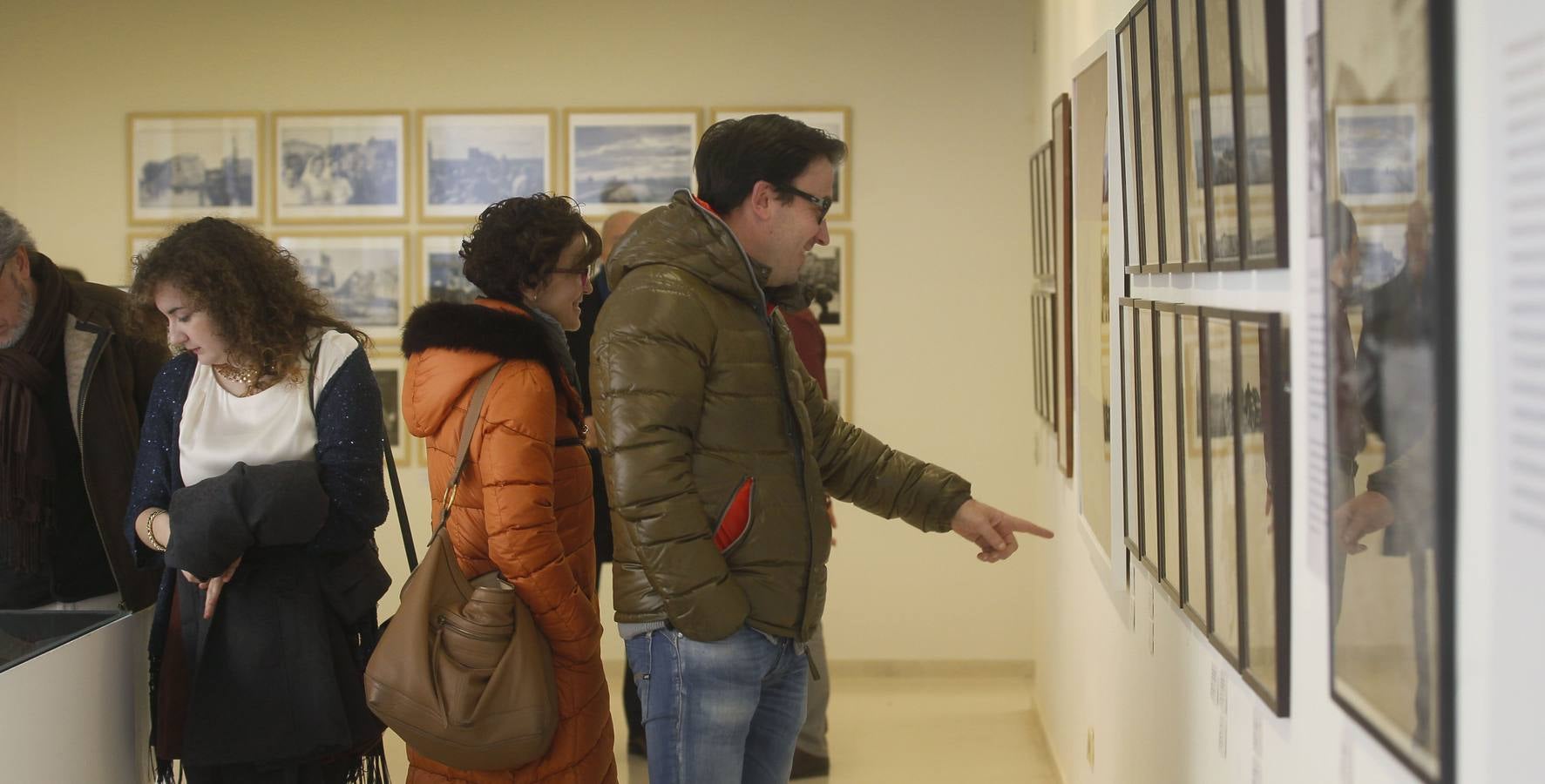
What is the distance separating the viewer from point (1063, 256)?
4.09 m

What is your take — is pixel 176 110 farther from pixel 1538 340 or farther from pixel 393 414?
pixel 1538 340

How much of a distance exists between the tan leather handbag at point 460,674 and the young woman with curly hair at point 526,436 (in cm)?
9

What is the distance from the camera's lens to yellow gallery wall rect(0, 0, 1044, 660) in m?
5.96

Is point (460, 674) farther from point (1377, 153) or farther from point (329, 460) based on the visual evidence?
point (1377, 153)

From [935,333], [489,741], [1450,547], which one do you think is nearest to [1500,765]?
[1450,547]

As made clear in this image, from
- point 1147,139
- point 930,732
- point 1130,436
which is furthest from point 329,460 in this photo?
point 930,732

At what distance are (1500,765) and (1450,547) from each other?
17 centimetres

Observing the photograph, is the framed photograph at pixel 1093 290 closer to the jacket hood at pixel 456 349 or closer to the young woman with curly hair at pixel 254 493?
the jacket hood at pixel 456 349

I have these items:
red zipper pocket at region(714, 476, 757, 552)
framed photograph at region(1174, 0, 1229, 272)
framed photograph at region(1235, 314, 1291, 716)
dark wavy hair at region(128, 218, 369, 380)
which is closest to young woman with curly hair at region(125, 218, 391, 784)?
dark wavy hair at region(128, 218, 369, 380)

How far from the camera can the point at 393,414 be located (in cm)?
623

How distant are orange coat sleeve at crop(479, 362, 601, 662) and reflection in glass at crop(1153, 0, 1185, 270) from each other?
4.16 ft

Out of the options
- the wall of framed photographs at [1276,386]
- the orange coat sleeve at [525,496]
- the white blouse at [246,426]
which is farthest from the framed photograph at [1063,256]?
the white blouse at [246,426]

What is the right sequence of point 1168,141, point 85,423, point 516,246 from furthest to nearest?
point 85,423 < point 516,246 < point 1168,141

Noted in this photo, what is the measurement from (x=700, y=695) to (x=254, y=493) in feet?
3.25
